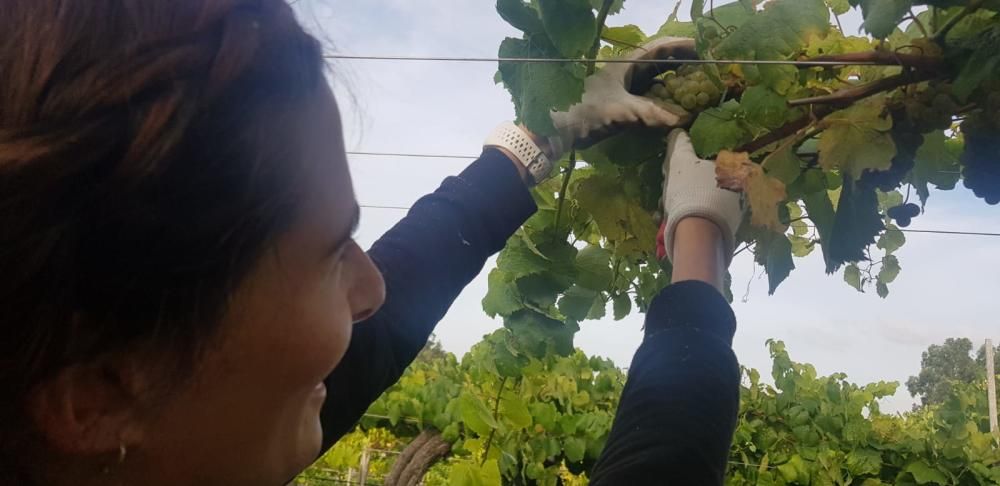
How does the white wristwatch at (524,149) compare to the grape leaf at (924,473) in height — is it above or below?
below

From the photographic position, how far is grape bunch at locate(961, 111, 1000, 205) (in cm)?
102

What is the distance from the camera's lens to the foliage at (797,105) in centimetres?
101

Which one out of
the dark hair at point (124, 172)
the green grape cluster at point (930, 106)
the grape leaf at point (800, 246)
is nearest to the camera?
the dark hair at point (124, 172)

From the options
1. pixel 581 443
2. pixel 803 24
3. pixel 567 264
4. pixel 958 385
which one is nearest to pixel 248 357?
pixel 803 24

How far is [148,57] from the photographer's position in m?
0.48

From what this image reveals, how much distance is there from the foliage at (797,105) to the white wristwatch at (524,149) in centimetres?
5

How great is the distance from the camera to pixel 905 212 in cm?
129

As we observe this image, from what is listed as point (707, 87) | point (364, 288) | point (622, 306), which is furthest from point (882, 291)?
point (364, 288)

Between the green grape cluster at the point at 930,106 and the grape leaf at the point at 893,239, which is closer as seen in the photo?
the green grape cluster at the point at 930,106

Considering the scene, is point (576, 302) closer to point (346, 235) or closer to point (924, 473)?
point (346, 235)

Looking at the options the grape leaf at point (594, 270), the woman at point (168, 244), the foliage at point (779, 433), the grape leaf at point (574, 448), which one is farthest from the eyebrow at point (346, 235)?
the grape leaf at point (574, 448)

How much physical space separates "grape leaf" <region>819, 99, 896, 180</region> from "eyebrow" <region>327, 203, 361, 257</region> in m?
0.66

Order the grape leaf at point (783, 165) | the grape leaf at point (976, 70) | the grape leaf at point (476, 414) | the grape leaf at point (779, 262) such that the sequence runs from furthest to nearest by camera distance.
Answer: the grape leaf at point (476, 414) < the grape leaf at point (779, 262) < the grape leaf at point (783, 165) < the grape leaf at point (976, 70)

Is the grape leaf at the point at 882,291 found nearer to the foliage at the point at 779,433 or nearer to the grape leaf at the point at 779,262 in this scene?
the grape leaf at the point at 779,262
